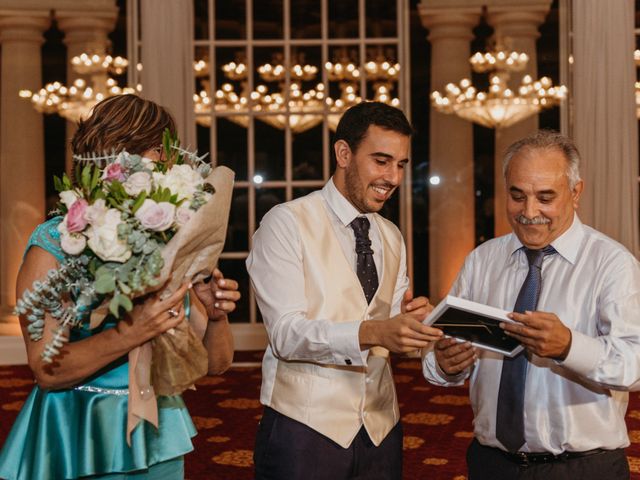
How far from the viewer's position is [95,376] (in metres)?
2.04

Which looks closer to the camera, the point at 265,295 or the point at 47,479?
the point at 47,479

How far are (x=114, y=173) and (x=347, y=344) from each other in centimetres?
72

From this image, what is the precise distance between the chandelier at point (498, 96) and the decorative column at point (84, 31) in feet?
10.5

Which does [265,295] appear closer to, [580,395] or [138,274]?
[138,274]

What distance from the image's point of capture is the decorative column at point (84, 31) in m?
8.28

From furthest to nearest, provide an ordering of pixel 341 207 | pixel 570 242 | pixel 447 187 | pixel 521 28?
pixel 447 187, pixel 521 28, pixel 341 207, pixel 570 242

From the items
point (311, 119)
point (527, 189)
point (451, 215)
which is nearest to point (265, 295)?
point (527, 189)

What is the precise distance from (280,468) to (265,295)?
0.46m

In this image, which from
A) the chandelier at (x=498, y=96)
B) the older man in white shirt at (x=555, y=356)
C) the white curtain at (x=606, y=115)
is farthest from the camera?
the chandelier at (x=498, y=96)

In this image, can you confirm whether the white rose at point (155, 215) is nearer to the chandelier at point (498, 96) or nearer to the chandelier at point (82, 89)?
the chandelier at point (82, 89)

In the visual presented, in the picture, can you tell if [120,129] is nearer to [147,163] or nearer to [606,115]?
[147,163]

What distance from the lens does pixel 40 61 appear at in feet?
27.4

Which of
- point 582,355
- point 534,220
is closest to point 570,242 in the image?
point 534,220

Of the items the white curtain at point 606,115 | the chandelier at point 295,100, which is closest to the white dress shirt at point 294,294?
the white curtain at point 606,115
